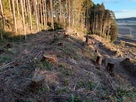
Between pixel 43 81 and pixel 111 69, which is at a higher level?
pixel 43 81

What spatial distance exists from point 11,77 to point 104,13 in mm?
37778

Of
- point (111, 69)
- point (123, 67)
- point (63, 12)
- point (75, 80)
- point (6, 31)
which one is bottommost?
point (123, 67)

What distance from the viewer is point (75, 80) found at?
16.8ft

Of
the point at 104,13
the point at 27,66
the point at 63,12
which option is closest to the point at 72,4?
the point at 63,12

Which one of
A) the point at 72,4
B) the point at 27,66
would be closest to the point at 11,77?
the point at 27,66

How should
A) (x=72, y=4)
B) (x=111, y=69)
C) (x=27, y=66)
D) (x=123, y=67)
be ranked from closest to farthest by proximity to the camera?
(x=27, y=66) → (x=111, y=69) → (x=123, y=67) → (x=72, y=4)

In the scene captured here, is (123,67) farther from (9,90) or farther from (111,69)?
(9,90)

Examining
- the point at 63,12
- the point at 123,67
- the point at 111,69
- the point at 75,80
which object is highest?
the point at 63,12

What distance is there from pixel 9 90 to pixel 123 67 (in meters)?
10.3

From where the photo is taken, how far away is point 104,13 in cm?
3991

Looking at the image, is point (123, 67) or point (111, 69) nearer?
point (111, 69)

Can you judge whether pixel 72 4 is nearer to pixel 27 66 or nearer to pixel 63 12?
pixel 63 12

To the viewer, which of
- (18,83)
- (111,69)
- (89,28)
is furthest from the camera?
(89,28)

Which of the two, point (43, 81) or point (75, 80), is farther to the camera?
point (75, 80)
